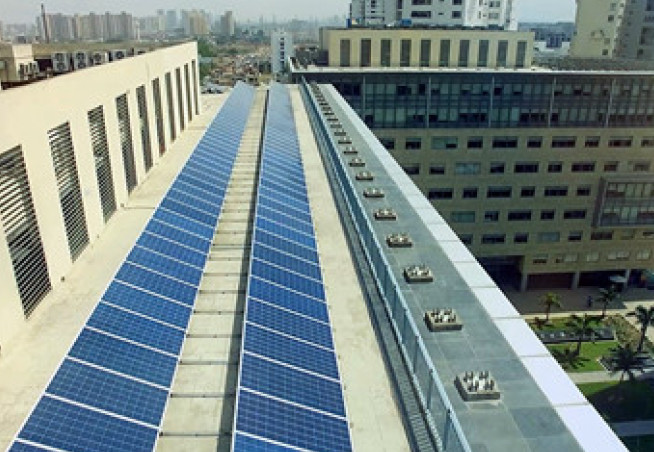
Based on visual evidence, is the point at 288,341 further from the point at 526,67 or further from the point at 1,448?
the point at 526,67

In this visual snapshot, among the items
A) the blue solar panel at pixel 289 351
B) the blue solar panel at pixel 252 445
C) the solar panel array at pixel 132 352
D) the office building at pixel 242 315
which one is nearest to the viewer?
the blue solar panel at pixel 252 445

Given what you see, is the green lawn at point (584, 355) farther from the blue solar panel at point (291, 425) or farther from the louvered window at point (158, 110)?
the blue solar panel at point (291, 425)

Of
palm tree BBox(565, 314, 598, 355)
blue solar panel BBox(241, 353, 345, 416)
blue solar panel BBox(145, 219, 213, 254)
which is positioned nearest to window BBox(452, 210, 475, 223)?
palm tree BBox(565, 314, 598, 355)

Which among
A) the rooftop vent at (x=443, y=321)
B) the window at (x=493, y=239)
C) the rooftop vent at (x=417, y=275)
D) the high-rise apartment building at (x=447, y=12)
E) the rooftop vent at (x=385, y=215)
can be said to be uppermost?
the high-rise apartment building at (x=447, y=12)

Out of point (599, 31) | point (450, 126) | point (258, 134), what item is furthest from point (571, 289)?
point (599, 31)

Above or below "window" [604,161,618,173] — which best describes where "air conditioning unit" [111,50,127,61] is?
above

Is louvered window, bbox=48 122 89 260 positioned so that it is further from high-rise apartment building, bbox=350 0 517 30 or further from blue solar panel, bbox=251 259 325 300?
high-rise apartment building, bbox=350 0 517 30

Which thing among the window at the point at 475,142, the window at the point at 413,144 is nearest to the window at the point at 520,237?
the window at the point at 475,142
